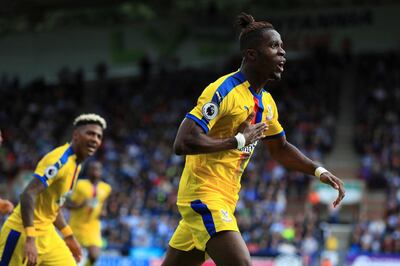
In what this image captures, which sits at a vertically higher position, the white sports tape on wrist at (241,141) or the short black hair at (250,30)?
the short black hair at (250,30)

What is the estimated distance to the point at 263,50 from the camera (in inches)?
256

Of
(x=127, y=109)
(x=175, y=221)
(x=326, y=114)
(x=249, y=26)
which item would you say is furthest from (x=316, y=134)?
(x=249, y=26)

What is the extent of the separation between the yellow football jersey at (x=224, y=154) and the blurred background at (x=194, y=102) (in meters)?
9.55

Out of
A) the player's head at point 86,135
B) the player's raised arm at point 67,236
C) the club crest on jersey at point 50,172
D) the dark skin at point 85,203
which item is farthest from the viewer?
the dark skin at point 85,203

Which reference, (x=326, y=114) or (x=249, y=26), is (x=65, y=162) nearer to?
(x=249, y=26)

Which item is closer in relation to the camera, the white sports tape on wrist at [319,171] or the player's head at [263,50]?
the player's head at [263,50]

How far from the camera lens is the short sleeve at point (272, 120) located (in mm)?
6797

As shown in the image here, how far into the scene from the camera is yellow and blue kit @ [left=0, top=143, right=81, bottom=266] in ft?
27.2

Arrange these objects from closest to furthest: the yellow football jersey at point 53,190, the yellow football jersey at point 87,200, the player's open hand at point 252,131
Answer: the player's open hand at point 252,131, the yellow football jersey at point 53,190, the yellow football jersey at point 87,200

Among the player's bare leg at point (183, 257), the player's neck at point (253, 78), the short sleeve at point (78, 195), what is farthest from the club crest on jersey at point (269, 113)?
the short sleeve at point (78, 195)

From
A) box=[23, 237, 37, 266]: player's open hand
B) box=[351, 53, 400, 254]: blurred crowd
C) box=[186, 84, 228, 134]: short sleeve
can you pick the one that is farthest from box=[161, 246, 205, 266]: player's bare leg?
box=[351, 53, 400, 254]: blurred crowd

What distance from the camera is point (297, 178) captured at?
23.8 meters

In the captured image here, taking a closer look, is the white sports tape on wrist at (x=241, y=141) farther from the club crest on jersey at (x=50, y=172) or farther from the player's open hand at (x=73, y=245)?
the player's open hand at (x=73, y=245)

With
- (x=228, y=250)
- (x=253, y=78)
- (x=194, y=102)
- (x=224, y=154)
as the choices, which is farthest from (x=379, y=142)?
(x=228, y=250)
